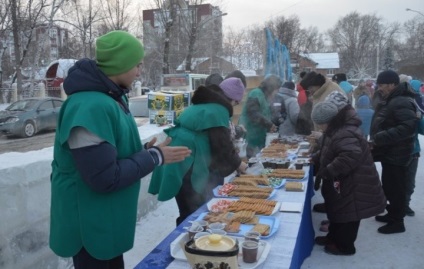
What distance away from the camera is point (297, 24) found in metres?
46.7

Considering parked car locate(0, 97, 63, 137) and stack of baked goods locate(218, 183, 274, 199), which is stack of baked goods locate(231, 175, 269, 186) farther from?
parked car locate(0, 97, 63, 137)

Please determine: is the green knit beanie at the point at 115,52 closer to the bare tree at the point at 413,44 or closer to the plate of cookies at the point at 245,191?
the plate of cookies at the point at 245,191

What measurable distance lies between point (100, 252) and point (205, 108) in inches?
64.1

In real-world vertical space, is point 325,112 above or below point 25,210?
above

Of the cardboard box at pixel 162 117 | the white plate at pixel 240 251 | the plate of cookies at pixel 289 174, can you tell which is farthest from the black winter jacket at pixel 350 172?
the cardboard box at pixel 162 117

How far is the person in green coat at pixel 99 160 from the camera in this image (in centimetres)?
151

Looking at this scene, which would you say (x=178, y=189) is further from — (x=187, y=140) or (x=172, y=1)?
(x=172, y=1)

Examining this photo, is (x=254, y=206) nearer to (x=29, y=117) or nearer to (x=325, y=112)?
(x=325, y=112)

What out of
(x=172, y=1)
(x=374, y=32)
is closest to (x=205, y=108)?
(x=172, y=1)

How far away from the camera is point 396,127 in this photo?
3.85 metres

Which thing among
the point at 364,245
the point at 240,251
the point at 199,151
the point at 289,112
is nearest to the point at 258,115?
the point at 289,112

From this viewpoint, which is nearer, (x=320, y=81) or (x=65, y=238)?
(x=65, y=238)

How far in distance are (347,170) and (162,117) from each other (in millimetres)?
3492

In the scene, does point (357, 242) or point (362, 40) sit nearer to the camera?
point (357, 242)
